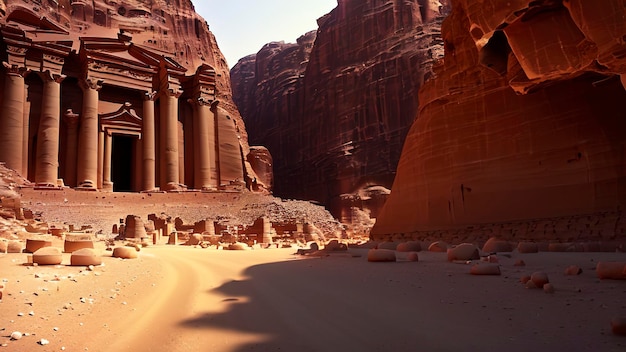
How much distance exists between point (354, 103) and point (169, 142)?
2639 centimetres

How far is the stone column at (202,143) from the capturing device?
44812mm

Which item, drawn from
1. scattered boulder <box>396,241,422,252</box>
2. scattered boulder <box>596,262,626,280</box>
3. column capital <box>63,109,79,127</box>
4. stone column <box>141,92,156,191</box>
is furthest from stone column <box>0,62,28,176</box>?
scattered boulder <box>596,262,626,280</box>

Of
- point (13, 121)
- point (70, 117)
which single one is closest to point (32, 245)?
point (13, 121)

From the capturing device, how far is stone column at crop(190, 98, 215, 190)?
147ft

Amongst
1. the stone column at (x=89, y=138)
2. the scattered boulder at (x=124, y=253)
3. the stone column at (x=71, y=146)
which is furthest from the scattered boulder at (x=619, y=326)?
the stone column at (x=71, y=146)

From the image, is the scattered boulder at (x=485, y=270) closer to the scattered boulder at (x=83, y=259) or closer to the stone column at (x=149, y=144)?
the scattered boulder at (x=83, y=259)

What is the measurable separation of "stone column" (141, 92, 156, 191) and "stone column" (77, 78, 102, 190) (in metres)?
4.46

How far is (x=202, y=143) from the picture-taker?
45.6 m

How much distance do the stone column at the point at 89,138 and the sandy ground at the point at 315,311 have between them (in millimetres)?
32886

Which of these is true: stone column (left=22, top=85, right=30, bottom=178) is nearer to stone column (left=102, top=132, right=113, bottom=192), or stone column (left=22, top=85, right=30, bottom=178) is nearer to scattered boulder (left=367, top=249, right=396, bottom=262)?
stone column (left=102, top=132, right=113, bottom=192)

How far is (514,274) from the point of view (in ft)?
22.0

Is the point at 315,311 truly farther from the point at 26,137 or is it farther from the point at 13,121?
the point at 26,137

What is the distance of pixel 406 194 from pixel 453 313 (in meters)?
13.8

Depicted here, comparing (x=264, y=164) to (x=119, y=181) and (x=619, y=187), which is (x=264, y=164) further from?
(x=619, y=187)
